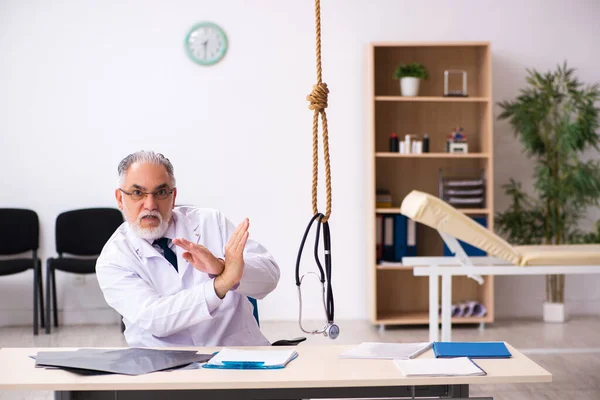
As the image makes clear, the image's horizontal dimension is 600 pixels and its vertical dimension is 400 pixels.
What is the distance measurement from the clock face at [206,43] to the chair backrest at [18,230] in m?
1.71

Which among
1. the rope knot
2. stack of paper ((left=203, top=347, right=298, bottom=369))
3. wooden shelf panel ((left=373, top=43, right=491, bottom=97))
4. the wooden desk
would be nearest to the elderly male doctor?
stack of paper ((left=203, top=347, right=298, bottom=369))

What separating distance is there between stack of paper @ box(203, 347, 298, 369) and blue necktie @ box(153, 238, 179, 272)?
0.46 metres

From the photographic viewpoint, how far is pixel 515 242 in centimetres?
575

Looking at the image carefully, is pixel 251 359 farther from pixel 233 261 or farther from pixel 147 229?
pixel 147 229

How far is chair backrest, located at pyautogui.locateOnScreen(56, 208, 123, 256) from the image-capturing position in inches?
220

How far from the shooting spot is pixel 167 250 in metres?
2.46

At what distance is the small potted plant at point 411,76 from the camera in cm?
542

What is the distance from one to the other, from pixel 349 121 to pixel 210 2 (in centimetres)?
139

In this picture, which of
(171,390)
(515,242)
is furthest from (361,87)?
(171,390)

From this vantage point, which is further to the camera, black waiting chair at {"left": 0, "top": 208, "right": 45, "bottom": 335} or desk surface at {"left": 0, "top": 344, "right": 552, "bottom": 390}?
black waiting chair at {"left": 0, "top": 208, "right": 45, "bottom": 335}

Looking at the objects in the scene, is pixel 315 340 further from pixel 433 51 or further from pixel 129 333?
pixel 129 333

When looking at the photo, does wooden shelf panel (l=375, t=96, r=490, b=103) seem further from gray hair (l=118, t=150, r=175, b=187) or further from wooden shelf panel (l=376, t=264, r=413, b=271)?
gray hair (l=118, t=150, r=175, b=187)

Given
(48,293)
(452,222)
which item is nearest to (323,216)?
(452,222)

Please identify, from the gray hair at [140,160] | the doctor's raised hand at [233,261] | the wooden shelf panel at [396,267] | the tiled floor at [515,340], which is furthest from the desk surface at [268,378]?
the wooden shelf panel at [396,267]
